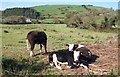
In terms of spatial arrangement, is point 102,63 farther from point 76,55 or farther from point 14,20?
point 14,20

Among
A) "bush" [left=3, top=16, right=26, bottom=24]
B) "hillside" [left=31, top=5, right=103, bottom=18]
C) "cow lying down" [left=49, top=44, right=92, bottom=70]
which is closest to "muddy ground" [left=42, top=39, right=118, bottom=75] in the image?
"cow lying down" [left=49, top=44, right=92, bottom=70]

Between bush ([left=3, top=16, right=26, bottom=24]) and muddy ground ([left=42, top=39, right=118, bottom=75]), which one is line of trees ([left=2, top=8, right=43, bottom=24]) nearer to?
bush ([left=3, top=16, right=26, bottom=24])

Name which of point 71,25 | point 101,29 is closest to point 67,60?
point 101,29

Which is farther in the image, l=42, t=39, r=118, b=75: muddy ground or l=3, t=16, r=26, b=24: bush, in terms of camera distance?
l=3, t=16, r=26, b=24: bush

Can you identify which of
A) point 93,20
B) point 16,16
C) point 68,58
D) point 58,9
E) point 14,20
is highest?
A: point 68,58

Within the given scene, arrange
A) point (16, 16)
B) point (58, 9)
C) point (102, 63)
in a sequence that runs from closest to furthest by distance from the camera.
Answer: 1. point (102, 63)
2. point (16, 16)
3. point (58, 9)

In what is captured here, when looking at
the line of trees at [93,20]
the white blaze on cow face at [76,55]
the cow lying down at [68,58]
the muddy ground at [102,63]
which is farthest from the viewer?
the line of trees at [93,20]

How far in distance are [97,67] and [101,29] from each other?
2385 centimetres

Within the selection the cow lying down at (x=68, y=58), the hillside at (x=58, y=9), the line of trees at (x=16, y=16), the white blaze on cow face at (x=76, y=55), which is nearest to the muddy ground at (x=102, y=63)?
the cow lying down at (x=68, y=58)

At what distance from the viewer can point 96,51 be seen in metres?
12.9

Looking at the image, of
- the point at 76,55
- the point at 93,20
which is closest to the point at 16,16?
the point at 93,20

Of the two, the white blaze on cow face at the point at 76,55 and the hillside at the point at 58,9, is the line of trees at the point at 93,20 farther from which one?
the white blaze on cow face at the point at 76,55

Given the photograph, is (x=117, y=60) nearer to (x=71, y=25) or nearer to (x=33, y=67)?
(x=33, y=67)

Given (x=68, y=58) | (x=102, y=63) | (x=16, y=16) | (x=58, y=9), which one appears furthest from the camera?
(x=58, y=9)
